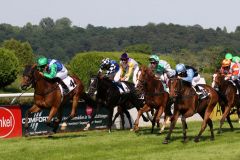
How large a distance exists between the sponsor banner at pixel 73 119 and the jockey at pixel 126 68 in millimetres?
1274

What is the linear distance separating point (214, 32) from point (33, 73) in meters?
159

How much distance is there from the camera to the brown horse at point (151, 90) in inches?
584

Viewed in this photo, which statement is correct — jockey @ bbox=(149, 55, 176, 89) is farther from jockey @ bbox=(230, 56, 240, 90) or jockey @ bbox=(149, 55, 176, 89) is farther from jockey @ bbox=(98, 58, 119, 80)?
jockey @ bbox=(230, 56, 240, 90)

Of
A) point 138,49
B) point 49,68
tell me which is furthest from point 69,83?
point 138,49

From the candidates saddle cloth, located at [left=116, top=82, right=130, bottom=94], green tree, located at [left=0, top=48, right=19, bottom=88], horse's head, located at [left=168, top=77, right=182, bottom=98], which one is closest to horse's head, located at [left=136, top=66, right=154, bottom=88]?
horse's head, located at [left=168, top=77, right=182, bottom=98]

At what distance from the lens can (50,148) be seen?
40.8 ft

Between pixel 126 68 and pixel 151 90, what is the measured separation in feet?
7.58

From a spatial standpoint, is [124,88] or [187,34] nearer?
[124,88]

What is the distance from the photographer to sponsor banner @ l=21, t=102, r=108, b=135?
1680cm

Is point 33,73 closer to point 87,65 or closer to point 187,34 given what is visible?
point 87,65

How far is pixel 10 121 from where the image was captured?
15984 millimetres

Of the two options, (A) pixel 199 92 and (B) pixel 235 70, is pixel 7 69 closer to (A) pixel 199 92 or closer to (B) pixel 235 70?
(B) pixel 235 70

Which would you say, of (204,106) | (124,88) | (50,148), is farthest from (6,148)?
(124,88)

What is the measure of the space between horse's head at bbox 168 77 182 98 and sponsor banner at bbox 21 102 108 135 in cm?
442
